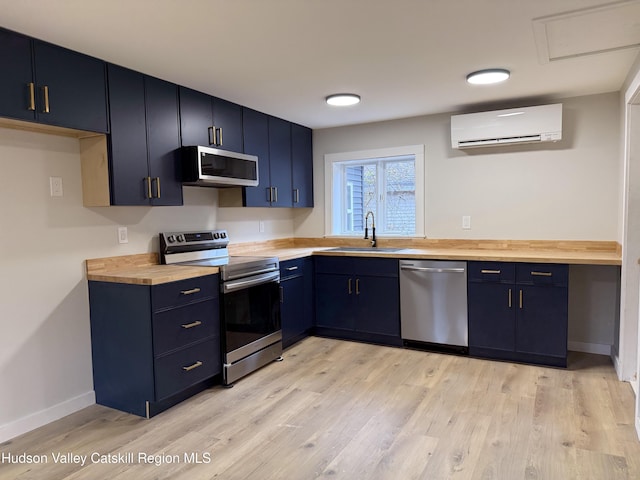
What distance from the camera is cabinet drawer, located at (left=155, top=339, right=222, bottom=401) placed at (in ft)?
8.60

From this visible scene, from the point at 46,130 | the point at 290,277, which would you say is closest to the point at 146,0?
the point at 46,130

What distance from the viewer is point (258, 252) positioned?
4250mm

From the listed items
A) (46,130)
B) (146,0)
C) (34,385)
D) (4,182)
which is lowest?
(34,385)

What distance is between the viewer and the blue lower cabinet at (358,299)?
3.89m

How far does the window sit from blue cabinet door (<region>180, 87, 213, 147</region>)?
5.59 ft

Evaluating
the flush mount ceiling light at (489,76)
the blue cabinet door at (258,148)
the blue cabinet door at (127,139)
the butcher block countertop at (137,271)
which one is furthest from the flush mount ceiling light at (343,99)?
the butcher block countertop at (137,271)

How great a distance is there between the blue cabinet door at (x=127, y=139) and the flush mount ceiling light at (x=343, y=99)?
1439mm

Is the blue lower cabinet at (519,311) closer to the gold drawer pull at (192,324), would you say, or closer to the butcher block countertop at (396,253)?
the butcher block countertop at (396,253)

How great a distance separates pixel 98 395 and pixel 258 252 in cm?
187

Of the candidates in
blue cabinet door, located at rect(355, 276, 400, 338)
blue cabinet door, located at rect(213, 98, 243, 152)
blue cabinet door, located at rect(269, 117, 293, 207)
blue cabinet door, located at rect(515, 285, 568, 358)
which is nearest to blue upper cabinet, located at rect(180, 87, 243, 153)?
blue cabinet door, located at rect(213, 98, 243, 152)

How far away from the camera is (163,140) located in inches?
119

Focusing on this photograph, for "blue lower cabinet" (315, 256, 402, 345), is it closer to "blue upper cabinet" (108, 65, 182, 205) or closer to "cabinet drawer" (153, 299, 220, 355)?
"cabinet drawer" (153, 299, 220, 355)

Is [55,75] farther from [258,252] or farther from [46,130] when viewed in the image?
[258,252]

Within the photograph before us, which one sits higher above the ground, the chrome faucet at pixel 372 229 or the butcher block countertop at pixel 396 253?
the chrome faucet at pixel 372 229
